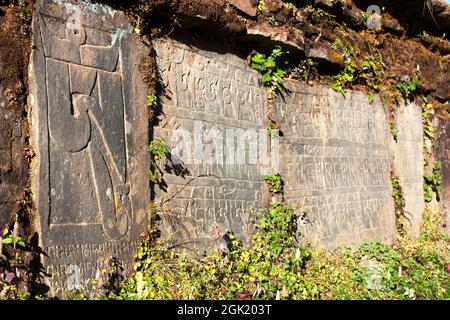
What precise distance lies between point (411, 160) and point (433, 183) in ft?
2.06

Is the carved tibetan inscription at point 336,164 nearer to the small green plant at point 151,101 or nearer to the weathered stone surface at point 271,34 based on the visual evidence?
the weathered stone surface at point 271,34

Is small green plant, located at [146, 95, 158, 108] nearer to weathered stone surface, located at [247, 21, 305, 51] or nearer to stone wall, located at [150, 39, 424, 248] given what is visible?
stone wall, located at [150, 39, 424, 248]

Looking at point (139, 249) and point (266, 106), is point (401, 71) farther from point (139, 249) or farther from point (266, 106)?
point (139, 249)

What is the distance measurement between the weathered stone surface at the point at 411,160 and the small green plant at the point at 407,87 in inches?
5.6

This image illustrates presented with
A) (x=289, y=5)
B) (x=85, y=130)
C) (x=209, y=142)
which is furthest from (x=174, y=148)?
(x=289, y=5)

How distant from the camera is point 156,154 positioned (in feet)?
14.1

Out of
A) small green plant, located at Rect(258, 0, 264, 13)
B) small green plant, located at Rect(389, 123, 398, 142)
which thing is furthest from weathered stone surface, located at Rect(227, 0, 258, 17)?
small green plant, located at Rect(389, 123, 398, 142)

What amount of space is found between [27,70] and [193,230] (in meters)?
1.76

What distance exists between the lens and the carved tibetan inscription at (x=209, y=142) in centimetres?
450

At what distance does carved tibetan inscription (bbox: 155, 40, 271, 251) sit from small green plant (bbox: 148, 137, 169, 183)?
10cm

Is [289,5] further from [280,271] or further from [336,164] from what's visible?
[280,271]

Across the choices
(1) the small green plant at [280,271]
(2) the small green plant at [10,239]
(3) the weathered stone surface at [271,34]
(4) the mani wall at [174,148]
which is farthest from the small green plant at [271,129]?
(2) the small green plant at [10,239]

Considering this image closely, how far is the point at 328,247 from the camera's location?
583 centimetres
